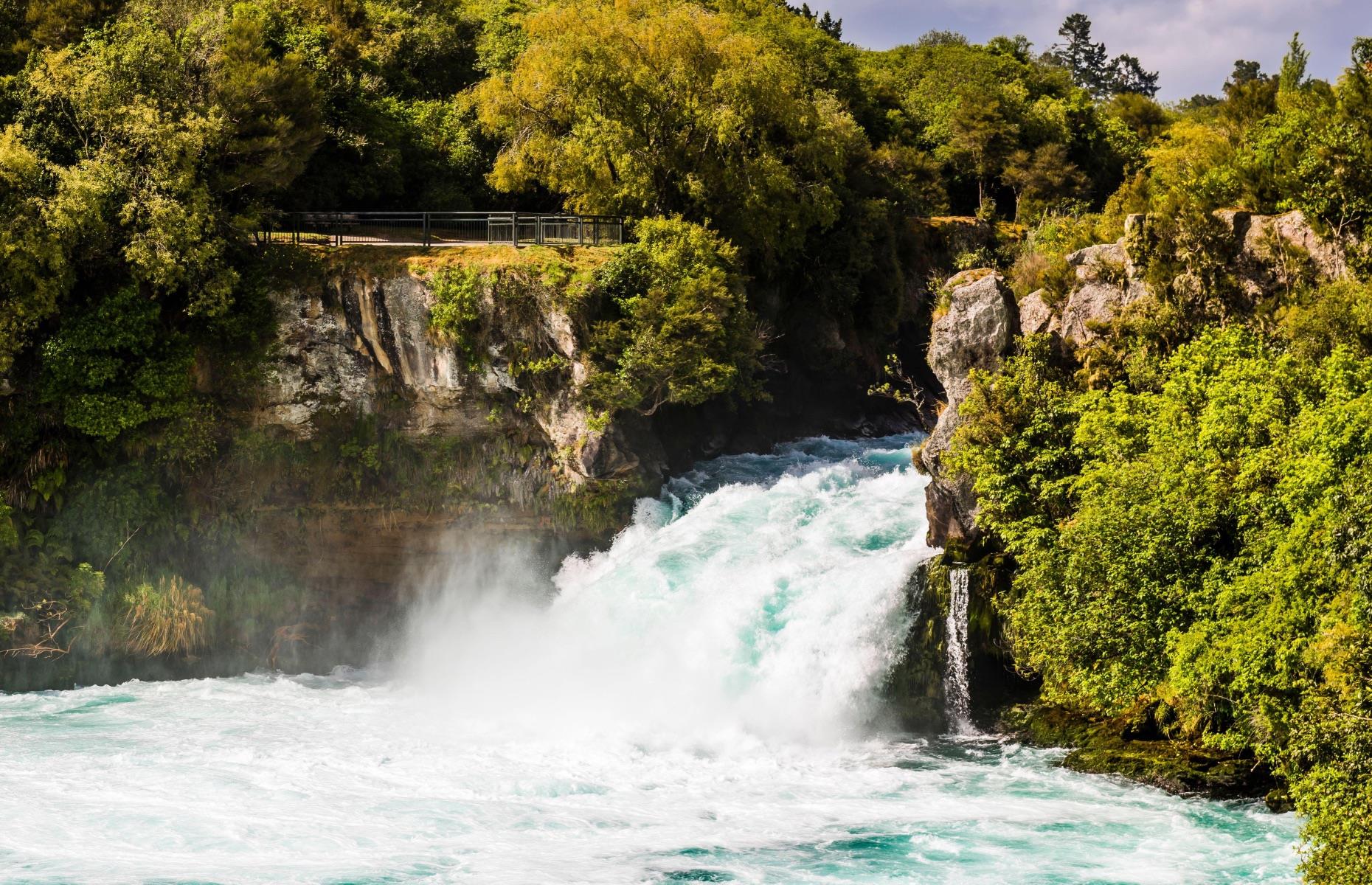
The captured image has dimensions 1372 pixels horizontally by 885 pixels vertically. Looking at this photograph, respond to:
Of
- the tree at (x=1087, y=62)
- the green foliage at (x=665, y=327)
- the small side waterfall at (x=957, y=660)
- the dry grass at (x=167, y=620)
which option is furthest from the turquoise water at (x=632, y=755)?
the tree at (x=1087, y=62)

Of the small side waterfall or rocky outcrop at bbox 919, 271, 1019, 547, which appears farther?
rocky outcrop at bbox 919, 271, 1019, 547

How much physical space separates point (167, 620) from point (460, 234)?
46.8 feet

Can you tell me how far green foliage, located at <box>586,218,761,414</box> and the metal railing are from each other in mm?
2161

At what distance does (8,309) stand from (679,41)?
20.8 m

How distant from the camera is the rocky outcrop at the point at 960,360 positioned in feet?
97.5

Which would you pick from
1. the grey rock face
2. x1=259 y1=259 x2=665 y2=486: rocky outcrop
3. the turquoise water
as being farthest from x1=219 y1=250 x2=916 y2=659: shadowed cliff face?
the grey rock face

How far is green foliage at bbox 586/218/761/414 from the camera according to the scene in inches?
1369

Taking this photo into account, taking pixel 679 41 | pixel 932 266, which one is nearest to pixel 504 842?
pixel 679 41

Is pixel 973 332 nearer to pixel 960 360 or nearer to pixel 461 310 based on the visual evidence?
pixel 960 360

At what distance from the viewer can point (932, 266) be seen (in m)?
51.5

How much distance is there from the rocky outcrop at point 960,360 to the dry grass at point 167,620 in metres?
20.6

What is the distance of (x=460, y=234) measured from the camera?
1570 inches

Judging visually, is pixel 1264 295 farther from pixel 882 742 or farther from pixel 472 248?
pixel 472 248

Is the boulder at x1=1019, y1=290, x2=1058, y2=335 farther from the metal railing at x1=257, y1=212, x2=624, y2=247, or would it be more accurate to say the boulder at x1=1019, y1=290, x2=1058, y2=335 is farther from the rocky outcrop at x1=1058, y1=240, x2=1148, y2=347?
the metal railing at x1=257, y1=212, x2=624, y2=247
